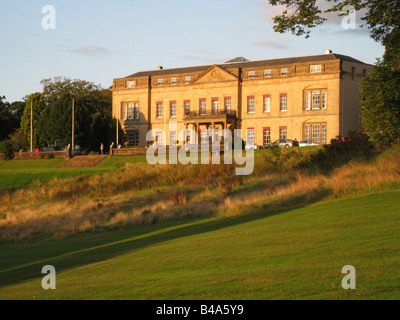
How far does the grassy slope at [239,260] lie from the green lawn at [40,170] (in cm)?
2898

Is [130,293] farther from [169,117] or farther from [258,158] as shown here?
[169,117]

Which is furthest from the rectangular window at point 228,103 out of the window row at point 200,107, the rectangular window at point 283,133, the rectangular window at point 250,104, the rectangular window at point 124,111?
the rectangular window at point 124,111

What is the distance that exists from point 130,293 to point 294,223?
7.15 m

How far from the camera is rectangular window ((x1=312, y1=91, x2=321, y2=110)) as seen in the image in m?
65.1

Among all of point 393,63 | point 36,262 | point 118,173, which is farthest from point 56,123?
point 36,262

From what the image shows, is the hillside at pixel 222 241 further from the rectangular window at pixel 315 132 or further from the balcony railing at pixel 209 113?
the balcony railing at pixel 209 113

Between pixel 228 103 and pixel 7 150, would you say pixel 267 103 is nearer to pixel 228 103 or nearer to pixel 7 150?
pixel 228 103

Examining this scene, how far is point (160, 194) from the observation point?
3228 cm

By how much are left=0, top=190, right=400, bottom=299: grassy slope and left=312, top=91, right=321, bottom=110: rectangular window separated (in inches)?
1919

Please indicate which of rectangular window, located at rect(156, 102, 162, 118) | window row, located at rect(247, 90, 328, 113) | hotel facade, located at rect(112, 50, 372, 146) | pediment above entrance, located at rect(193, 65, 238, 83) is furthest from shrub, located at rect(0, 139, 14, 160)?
window row, located at rect(247, 90, 328, 113)

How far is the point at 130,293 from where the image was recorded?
881 centimetres

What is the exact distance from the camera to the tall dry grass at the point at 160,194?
2184 cm

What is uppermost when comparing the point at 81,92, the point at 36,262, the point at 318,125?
the point at 81,92

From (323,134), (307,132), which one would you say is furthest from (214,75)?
(323,134)
